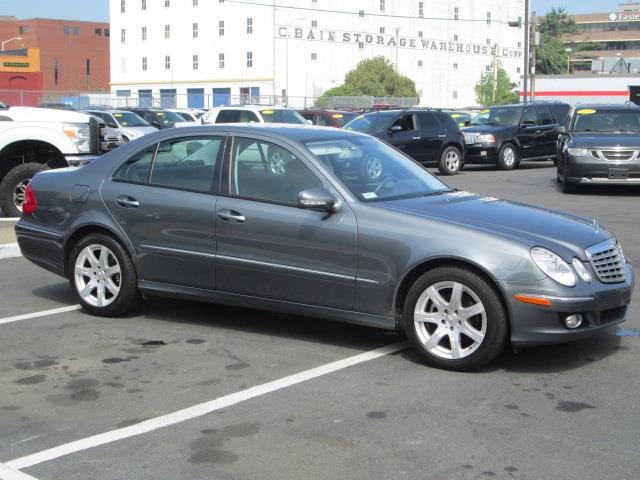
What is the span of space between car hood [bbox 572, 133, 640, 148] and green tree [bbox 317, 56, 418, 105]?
65.5 meters

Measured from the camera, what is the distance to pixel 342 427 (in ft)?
16.5

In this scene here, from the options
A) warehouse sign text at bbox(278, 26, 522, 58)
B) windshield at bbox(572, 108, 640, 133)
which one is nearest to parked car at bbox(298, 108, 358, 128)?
windshield at bbox(572, 108, 640, 133)

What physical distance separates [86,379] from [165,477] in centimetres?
178

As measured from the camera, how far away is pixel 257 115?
25469mm

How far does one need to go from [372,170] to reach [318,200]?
2.52 feet

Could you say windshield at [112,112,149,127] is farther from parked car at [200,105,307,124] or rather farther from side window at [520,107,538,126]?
side window at [520,107,538,126]

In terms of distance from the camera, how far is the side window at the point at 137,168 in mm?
7465

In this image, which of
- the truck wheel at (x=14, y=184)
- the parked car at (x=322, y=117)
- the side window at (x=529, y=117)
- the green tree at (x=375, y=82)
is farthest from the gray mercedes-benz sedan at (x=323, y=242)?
the green tree at (x=375, y=82)

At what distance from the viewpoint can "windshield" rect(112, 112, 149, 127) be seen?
29219mm

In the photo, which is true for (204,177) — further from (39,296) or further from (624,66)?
(624,66)

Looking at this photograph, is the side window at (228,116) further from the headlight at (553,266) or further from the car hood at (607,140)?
the headlight at (553,266)

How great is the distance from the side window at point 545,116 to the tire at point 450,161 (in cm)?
366

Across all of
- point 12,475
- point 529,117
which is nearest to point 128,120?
point 529,117

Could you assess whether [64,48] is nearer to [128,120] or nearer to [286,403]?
[128,120]
